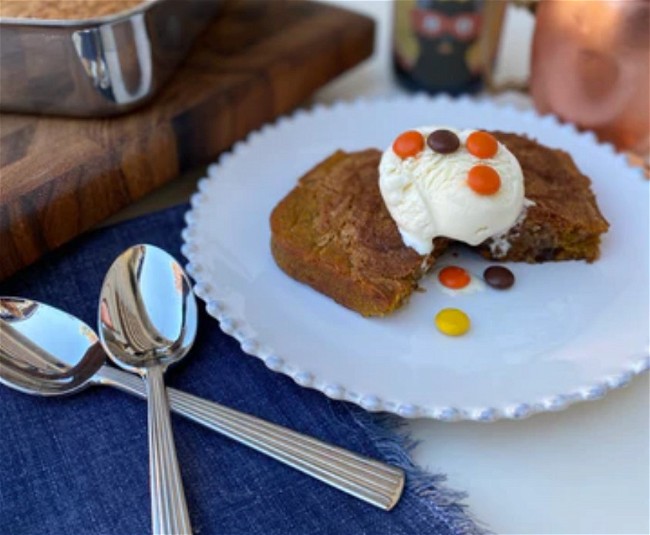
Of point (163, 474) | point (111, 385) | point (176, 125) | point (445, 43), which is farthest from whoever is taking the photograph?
point (445, 43)

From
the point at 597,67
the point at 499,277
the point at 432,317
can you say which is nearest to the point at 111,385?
the point at 432,317

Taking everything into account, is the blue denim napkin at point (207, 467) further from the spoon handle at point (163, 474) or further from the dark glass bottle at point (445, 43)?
the dark glass bottle at point (445, 43)

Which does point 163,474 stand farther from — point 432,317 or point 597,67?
point 597,67

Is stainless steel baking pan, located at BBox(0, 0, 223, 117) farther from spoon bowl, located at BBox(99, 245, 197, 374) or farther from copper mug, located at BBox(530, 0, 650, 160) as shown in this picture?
copper mug, located at BBox(530, 0, 650, 160)

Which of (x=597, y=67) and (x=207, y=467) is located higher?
(x=597, y=67)

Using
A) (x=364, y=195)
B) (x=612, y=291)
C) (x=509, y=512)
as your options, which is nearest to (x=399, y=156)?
(x=364, y=195)
